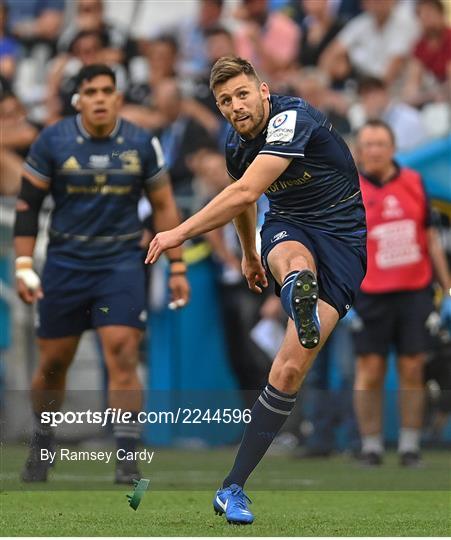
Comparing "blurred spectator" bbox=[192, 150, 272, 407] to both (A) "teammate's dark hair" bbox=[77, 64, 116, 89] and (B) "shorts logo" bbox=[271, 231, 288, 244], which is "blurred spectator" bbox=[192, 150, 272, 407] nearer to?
(A) "teammate's dark hair" bbox=[77, 64, 116, 89]

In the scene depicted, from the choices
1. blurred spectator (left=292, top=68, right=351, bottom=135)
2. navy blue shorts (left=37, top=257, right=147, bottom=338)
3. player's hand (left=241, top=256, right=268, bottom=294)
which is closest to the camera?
player's hand (left=241, top=256, right=268, bottom=294)

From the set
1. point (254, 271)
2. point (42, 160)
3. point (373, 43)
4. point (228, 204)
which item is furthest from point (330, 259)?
point (373, 43)

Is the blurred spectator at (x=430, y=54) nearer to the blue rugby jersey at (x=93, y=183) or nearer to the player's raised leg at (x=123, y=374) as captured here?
the blue rugby jersey at (x=93, y=183)

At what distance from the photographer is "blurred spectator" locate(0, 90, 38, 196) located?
13.8 metres

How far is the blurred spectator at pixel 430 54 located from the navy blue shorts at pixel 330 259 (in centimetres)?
816

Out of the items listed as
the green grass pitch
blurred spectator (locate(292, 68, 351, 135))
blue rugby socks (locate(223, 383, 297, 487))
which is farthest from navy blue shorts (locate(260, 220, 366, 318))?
blurred spectator (locate(292, 68, 351, 135))

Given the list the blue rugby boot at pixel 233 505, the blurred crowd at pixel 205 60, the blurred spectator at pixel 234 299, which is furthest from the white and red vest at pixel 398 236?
the blue rugby boot at pixel 233 505

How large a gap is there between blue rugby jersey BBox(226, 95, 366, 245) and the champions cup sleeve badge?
8cm

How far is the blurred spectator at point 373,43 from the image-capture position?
15.5 meters

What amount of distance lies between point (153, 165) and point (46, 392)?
159 centimetres

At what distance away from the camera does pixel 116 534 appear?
601cm

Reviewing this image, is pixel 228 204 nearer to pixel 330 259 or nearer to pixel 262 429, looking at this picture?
pixel 330 259

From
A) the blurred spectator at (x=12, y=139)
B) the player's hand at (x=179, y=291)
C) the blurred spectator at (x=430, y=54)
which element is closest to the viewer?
the player's hand at (x=179, y=291)

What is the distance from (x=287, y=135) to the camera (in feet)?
22.0
